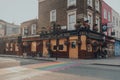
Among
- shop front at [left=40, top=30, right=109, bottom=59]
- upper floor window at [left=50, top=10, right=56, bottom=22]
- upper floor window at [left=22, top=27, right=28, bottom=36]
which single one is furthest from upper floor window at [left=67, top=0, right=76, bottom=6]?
upper floor window at [left=22, top=27, right=28, bottom=36]

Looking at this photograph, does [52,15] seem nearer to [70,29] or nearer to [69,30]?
[70,29]

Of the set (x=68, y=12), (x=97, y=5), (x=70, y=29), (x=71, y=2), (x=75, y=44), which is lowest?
(x=75, y=44)

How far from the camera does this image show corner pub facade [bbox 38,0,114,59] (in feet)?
73.0

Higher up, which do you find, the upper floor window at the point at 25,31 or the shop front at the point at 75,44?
the upper floor window at the point at 25,31

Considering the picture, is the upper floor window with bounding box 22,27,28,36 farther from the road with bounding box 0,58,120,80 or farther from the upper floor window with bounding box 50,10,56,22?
the road with bounding box 0,58,120,80

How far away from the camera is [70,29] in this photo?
24.0 meters

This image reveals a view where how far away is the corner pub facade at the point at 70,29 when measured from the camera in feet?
73.0

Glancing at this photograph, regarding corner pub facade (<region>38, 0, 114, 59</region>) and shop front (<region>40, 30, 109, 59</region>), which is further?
corner pub facade (<region>38, 0, 114, 59</region>)

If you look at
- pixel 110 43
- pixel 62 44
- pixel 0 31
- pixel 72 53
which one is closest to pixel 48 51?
pixel 62 44

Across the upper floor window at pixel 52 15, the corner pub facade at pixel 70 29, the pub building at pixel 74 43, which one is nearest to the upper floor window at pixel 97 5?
the corner pub facade at pixel 70 29

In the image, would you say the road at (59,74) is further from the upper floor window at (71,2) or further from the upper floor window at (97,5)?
the upper floor window at (97,5)

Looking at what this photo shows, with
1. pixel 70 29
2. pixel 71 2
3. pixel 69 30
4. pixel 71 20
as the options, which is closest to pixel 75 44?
pixel 69 30

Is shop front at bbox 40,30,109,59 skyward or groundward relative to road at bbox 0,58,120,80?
skyward

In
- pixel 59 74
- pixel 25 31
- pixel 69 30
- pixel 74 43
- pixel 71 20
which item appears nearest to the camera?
pixel 59 74
